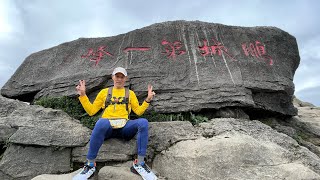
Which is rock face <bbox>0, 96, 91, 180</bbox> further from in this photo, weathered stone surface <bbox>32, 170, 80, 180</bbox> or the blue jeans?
the blue jeans

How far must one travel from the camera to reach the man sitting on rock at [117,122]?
638 centimetres

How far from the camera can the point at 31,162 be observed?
24.5 feet

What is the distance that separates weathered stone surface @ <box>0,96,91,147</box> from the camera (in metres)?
7.56

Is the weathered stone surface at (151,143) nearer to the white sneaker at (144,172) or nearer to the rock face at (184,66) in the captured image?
the white sneaker at (144,172)

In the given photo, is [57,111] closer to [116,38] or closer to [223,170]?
[116,38]

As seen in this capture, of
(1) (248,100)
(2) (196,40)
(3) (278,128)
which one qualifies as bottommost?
(3) (278,128)

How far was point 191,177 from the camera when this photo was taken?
6.62 meters

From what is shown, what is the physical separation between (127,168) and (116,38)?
538 cm

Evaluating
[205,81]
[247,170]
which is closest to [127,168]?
[247,170]

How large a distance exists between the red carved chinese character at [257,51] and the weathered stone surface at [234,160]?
350 centimetres

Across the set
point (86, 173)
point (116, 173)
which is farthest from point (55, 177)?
point (116, 173)

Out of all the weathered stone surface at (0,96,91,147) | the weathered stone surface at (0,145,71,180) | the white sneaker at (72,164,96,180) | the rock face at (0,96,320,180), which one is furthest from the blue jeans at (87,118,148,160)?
the weathered stone surface at (0,145,71,180)

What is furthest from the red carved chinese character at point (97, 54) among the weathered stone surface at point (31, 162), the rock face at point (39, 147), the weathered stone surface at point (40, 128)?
the weathered stone surface at point (31, 162)

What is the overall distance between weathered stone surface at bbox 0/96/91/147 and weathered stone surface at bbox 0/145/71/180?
0.68 ft
